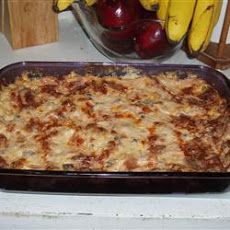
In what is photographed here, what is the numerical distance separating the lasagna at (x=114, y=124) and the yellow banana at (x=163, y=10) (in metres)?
0.14

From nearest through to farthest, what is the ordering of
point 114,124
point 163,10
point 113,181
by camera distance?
point 113,181 < point 114,124 < point 163,10

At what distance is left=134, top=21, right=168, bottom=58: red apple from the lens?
1.17m

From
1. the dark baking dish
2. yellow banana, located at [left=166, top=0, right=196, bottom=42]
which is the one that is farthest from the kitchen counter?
yellow banana, located at [left=166, top=0, right=196, bottom=42]

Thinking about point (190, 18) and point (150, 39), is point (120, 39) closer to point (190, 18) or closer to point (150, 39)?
point (150, 39)

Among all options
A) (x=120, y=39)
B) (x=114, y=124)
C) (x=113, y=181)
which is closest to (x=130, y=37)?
(x=120, y=39)

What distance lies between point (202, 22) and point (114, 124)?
0.32 metres

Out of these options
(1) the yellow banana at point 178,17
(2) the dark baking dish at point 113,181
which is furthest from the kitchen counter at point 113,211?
(1) the yellow banana at point 178,17

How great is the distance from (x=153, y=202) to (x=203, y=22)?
0.44 m

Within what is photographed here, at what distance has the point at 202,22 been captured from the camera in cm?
109

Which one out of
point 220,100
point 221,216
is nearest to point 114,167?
point 221,216

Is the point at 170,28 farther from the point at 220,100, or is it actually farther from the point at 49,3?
the point at 49,3

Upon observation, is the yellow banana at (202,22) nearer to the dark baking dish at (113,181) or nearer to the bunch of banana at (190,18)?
the bunch of banana at (190,18)

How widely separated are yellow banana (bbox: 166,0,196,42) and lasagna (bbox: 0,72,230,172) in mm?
108

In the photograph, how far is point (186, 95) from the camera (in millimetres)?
1101
